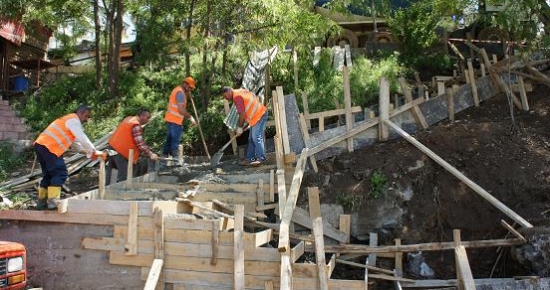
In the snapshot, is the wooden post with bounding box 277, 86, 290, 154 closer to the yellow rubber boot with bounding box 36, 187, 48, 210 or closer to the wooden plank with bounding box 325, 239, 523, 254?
the wooden plank with bounding box 325, 239, 523, 254

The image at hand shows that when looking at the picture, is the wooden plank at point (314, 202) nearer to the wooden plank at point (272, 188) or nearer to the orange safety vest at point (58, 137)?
the wooden plank at point (272, 188)

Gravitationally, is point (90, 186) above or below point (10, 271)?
above

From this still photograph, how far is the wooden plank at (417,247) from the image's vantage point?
755 centimetres

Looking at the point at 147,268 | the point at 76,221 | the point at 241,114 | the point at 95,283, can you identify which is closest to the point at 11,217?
the point at 76,221

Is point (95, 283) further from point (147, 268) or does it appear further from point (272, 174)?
point (272, 174)

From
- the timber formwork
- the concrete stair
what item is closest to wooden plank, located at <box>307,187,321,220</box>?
the timber formwork

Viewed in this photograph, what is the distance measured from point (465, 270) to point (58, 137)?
5.36 metres

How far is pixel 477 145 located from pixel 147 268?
6457mm

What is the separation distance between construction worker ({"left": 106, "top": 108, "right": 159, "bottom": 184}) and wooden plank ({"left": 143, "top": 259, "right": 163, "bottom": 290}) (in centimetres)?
270

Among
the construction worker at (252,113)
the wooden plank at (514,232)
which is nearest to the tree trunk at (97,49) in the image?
the construction worker at (252,113)

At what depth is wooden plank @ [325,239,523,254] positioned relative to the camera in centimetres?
755

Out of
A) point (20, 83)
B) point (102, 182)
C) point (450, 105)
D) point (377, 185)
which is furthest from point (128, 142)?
point (20, 83)

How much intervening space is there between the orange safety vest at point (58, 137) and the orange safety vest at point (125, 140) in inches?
74.3

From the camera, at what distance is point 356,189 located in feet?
29.9
